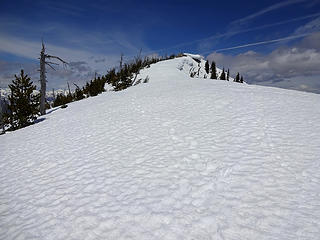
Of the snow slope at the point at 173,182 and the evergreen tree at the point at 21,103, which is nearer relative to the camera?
the snow slope at the point at 173,182

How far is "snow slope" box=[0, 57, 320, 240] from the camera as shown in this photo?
310 cm

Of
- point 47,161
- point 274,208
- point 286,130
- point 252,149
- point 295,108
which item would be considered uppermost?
point 295,108

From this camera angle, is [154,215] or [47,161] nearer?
[154,215]

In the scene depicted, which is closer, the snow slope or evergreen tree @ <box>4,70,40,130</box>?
the snow slope

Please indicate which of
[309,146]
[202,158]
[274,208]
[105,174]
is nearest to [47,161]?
[105,174]

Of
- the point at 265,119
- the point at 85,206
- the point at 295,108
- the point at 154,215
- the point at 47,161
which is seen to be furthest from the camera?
the point at 295,108

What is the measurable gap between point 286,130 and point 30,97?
19339 millimetres

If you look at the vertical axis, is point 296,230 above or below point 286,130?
below

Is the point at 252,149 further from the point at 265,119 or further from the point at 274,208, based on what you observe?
the point at 265,119

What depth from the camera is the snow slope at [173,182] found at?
3100 mm

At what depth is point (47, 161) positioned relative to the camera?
626 cm

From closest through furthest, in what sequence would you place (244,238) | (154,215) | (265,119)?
(244,238) → (154,215) → (265,119)

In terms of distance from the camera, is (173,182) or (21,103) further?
(21,103)

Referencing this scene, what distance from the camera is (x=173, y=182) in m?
4.31
